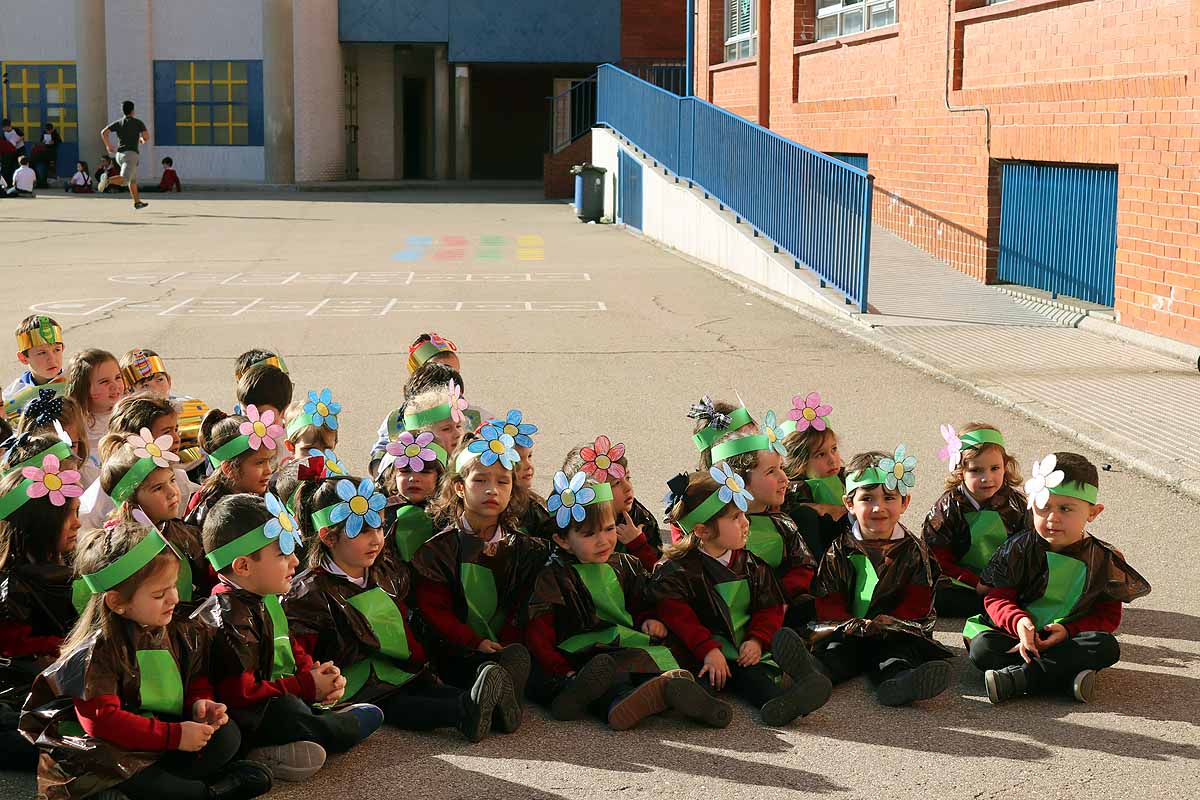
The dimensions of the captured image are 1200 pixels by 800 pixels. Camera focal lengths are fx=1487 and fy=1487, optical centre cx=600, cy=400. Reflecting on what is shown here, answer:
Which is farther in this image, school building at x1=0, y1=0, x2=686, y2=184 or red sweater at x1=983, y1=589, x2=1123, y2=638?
school building at x1=0, y1=0, x2=686, y2=184

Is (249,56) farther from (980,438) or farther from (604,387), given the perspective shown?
(980,438)

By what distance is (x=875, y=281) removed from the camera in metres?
16.9

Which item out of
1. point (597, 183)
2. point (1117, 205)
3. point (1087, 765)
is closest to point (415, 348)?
point (1087, 765)

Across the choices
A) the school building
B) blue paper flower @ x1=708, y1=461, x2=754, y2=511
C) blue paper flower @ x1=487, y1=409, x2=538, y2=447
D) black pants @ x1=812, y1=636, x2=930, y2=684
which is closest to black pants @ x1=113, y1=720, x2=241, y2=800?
blue paper flower @ x1=487, y1=409, x2=538, y2=447

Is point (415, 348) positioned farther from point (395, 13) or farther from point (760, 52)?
point (395, 13)

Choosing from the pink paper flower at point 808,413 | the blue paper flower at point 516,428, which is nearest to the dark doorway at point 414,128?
the pink paper flower at point 808,413

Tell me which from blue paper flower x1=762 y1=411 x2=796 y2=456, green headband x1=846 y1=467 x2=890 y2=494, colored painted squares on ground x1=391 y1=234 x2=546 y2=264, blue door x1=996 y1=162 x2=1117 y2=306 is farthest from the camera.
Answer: colored painted squares on ground x1=391 y1=234 x2=546 y2=264

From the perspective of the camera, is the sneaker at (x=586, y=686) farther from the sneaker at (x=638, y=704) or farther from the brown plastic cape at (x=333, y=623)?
the brown plastic cape at (x=333, y=623)

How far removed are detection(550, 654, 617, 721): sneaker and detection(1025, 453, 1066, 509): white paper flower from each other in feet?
5.55

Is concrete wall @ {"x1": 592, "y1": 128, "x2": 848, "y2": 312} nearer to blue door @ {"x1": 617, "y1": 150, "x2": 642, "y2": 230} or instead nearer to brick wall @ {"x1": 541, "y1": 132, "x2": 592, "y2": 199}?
blue door @ {"x1": 617, "y1": 150, "x2": 642, "y2": 230}

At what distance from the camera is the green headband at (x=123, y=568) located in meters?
4.21

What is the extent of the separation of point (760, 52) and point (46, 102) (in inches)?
914

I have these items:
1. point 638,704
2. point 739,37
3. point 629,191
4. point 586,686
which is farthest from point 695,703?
point 739,37

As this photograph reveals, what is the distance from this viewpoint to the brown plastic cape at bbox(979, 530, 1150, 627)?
217 inches
